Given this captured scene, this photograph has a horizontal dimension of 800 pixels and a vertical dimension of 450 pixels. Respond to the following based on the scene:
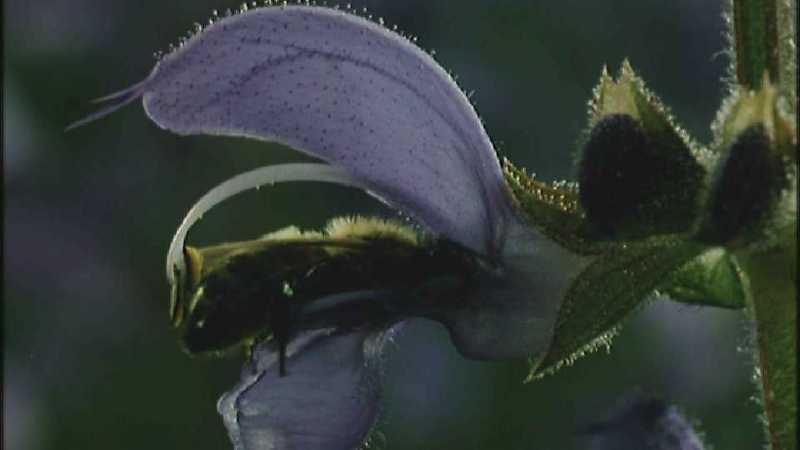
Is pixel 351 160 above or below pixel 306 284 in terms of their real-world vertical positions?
above

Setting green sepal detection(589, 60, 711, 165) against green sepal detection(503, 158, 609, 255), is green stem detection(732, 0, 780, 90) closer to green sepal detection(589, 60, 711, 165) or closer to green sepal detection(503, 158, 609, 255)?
green sepal detection(589, 60, 711, 165)

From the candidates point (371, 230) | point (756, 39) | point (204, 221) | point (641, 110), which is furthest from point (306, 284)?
point (204, 221)

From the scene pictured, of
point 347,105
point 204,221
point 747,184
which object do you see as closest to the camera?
point 747,184

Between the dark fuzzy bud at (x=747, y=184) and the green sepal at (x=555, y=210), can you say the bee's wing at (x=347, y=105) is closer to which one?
the green sepal at (x=555, y=210)

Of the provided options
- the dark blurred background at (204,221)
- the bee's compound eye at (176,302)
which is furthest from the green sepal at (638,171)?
the dark blurred background at (204,221)


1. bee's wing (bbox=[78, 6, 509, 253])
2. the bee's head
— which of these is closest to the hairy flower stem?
bee's wing (bbox=[78, 6, 509, 253])

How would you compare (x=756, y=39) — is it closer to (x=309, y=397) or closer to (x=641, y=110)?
(x=641, y=110)
